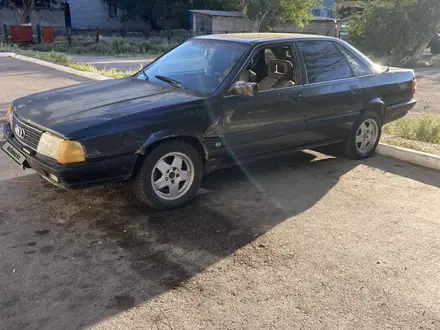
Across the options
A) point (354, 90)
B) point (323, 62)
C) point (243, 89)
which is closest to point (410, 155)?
point (354, 90)

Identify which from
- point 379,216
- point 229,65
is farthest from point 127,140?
point 379,216

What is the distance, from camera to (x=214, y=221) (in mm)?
4180

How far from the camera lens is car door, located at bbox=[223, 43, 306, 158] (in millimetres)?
4555

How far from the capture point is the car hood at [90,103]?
3.92 m

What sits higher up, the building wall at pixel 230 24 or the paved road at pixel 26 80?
the building wall at pixel 230 24

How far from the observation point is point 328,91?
5.33 meters

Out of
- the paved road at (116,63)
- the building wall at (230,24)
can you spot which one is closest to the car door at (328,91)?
the paved road at (116,63)

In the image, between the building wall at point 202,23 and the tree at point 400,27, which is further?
the building wall at point 202,23

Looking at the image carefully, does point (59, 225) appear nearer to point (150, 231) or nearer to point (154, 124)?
point (150, 231)

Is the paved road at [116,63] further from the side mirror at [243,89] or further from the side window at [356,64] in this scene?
the side mirror at [243,89]

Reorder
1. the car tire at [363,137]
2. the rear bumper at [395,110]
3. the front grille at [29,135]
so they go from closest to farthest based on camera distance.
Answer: the front grille at [29,135] → the car tire at [363,137] → the rear bumper at [395,110]

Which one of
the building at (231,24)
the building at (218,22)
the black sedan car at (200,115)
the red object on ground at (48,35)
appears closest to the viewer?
the black sedan car at (200,115)

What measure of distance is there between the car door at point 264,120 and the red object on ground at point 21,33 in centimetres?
2636

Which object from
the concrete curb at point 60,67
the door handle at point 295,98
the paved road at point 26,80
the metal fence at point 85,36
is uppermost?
the door handle at point 295,98
